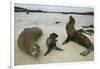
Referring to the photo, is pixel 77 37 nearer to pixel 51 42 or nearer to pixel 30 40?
pixel 51 42

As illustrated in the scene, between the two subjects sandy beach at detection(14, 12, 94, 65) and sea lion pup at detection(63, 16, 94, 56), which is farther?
sea lion pup at detection(63, 16, 94, 56)

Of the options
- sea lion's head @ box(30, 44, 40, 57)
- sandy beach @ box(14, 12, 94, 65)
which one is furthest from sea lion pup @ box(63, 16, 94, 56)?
sea lion's head @ box(30, 44, 40, 57)

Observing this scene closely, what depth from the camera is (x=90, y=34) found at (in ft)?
7.13

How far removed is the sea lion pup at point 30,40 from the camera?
6.22ft

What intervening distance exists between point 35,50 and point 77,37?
55 centimetres

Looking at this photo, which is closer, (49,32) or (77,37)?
(49,32)

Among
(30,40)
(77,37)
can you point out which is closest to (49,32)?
(30,40)

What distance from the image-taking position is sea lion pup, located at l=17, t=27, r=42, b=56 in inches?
74.6

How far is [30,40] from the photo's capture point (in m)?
1.92

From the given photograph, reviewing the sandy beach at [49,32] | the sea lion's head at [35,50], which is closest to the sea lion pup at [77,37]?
the sandy beach at [49,32]

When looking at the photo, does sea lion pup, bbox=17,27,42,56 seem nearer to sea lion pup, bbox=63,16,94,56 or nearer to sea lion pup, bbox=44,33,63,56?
sea lion pup, bbox=44,33,63,56

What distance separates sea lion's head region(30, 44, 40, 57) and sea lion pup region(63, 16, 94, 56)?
1.12ft

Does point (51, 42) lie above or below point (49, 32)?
below

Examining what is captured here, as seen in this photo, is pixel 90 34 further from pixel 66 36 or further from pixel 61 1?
pixel 61 1
